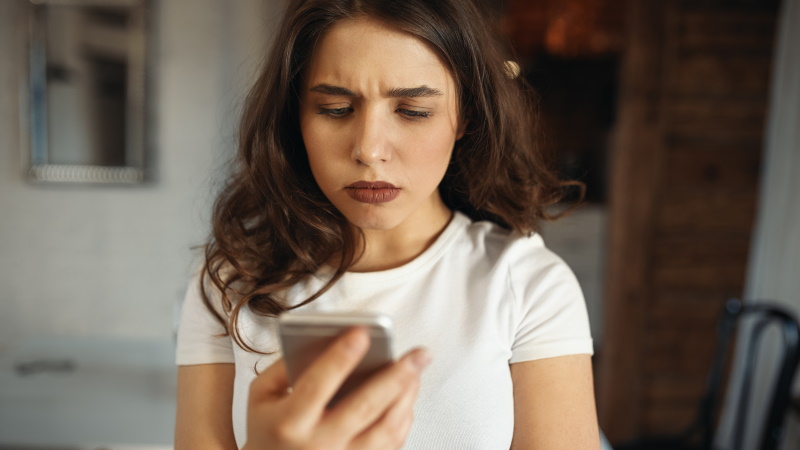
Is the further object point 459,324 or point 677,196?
point 677,196

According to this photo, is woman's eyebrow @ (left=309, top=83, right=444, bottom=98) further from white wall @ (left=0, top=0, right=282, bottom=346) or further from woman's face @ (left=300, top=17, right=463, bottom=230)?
white wall @ (left=0, top=0, right=282, bottom=346)

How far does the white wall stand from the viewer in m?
2.75

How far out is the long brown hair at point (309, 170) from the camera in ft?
2.72

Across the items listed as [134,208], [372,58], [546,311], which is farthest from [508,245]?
[134,208]

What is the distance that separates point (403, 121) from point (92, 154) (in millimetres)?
2392

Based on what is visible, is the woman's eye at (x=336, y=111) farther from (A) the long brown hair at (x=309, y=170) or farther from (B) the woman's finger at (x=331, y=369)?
(B) the woman's finger at (x=331, y=369)

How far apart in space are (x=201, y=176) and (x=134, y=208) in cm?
34

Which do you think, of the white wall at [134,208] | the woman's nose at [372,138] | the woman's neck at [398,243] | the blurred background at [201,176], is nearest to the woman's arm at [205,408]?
the woman's neck at [398,243]

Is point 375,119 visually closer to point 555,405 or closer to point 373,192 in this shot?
point 373,192

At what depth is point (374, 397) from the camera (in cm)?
50

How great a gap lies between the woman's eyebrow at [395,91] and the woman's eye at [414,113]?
2cm

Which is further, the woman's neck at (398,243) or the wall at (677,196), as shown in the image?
the wall at (677,196)

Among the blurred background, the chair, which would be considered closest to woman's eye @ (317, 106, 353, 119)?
the chair

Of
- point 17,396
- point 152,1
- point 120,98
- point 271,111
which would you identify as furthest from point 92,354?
point 271,111
